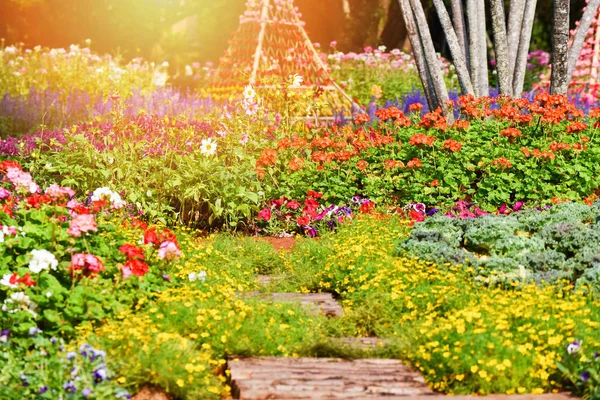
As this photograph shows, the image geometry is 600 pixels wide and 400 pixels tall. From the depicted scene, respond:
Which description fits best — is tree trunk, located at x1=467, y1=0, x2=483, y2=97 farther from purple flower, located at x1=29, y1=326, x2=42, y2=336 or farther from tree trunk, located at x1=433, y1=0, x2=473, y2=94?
purple flower, located at x1=29, y1=326, x2=42, y2=336

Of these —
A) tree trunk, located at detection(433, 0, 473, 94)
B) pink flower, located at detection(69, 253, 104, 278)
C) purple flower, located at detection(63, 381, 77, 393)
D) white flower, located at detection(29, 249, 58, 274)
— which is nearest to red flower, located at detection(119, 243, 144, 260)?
pink flower, located at detection(69, 253, 104, 278)

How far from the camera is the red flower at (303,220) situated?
6859 millimetres

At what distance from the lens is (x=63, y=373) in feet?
12.5

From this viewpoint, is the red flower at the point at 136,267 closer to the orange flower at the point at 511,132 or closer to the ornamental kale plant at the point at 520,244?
the ornamental kale plant at the point at 520,244

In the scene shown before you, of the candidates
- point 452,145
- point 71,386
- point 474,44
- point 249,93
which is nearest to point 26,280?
point 71,386

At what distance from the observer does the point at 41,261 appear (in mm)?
4422

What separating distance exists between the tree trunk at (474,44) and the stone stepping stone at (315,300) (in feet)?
14.3

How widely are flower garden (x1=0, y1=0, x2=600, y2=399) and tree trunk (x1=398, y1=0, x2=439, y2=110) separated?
566 millimetres

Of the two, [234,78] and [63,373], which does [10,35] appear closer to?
[234,78]

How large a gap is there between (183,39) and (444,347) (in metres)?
16.4

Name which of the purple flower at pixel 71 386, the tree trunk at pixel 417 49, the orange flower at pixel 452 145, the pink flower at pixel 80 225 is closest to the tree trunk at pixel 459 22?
the tree trunk at pixel 417 49

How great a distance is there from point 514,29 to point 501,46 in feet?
1.05

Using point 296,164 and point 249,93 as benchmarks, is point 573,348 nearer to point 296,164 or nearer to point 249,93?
point 296,164

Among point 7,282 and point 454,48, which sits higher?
point 454,48
